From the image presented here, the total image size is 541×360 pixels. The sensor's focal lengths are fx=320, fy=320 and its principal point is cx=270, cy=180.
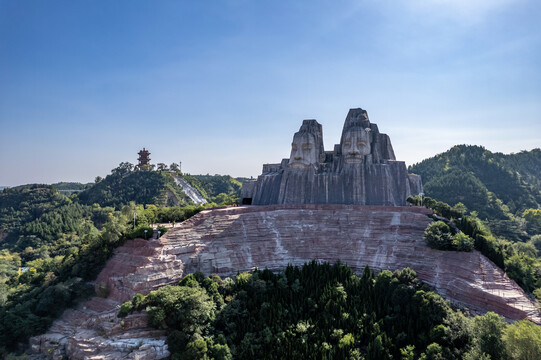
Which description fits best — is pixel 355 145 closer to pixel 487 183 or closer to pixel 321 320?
pixel 321 320

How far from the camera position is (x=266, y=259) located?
84.6 feet

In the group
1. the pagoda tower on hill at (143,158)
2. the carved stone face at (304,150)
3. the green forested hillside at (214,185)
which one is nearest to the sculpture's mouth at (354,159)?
the carved stone face at (304,150)

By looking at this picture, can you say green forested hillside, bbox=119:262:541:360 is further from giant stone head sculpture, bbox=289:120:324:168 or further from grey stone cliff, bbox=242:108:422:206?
giant stone head sculpture, bbox=289:120:324:168

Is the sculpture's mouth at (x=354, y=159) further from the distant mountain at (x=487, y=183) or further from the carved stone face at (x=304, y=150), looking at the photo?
the distant mountain at (x=487, y=183)

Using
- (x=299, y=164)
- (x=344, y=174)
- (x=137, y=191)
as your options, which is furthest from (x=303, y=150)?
(x=137, y=191)

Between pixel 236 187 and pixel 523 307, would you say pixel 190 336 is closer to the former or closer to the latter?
pixel 523 307

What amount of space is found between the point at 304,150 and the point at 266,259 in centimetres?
1358

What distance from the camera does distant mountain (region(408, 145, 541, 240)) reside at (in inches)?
2029

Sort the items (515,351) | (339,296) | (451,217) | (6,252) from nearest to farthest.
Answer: (515,351) → (339,296) → (451,217) → (6,252)

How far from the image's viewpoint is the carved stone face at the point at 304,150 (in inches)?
1353

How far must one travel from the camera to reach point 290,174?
35.0 meters

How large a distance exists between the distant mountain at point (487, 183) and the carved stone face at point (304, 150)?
96.7 ft

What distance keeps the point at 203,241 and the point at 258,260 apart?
4684mm

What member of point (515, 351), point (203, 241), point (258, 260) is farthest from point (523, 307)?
point (203, 241)
